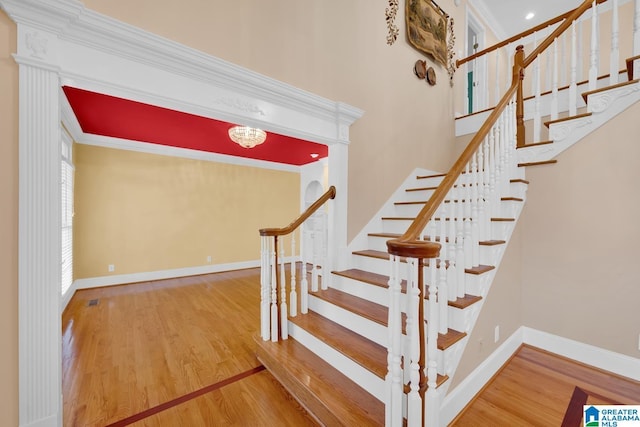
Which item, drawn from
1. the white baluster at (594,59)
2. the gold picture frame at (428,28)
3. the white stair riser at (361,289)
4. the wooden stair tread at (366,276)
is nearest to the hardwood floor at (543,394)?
the white stair riser at (361,289)

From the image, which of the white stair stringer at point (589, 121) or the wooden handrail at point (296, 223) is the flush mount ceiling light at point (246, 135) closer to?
the wooden handrail at point (296, 223)

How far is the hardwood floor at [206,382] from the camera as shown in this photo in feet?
5.09

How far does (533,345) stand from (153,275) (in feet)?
17.9

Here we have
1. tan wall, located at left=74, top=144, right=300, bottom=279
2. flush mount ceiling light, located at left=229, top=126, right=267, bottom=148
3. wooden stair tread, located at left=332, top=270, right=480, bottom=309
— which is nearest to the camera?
wooden stair tread, located at left=332, top=270, right=480, bottom=309

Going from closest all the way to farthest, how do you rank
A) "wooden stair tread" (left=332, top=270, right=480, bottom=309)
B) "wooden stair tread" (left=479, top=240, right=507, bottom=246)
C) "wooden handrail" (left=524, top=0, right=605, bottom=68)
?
"wooden stair tread" (left=332, top=270, right=480, bottom=309) → "wooden stair tread" (left=479, top=240, right=507, bottom=246) → "wooden handrail" (left=524, top=0, right=605, bottom=68)

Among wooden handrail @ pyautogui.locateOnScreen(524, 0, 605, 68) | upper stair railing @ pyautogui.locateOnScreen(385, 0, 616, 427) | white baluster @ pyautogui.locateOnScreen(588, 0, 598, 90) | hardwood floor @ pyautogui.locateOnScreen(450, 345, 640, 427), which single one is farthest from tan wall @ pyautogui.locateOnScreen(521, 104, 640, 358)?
wooden handrail @ pyautogui.locateOnScreen(524, 0, 605, 68)

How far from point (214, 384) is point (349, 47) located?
332 centimetres

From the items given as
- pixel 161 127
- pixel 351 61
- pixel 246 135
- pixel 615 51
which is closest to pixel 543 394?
pixel 615 51

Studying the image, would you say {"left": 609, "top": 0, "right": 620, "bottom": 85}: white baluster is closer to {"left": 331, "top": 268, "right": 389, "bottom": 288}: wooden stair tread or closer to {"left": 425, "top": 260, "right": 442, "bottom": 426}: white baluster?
{"left": 331, "top": 268, "right": 389, "bottom": 288}: wooden stair tread

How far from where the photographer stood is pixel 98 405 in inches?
64.9

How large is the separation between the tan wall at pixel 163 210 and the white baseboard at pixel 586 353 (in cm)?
482

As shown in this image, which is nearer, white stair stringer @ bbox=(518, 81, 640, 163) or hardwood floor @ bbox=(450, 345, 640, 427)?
hardwood floor @ bbox=(450, 345, 640, 427)

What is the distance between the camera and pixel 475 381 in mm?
1687

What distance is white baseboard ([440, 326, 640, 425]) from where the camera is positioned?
1.52 m
